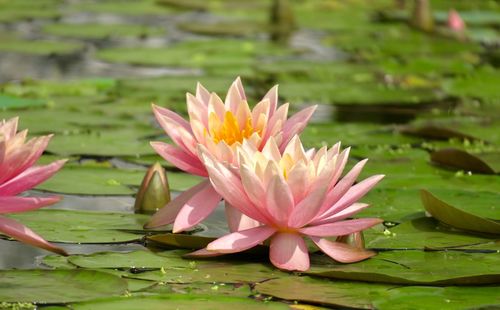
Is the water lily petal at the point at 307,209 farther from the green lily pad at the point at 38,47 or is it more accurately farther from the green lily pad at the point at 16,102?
the green lily pad at the point at 38,47

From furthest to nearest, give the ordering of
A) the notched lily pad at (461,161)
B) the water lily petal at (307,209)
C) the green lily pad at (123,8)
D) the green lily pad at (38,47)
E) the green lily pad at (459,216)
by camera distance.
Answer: the green lily pad at (123,8)
the green lily pad at (38,47)
the notched lily pad at (461,161)
the green lily pad at (459,216)
the water lily petal at (307,209)

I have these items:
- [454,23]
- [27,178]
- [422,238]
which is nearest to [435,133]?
[422,238]

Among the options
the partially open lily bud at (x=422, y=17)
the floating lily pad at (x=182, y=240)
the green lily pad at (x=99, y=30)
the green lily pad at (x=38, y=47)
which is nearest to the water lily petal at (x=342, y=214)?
the floating lily pad at (x=182, y=240)

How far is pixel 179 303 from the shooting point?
2.35 m

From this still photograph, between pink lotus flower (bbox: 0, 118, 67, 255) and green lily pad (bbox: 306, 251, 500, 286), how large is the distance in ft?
2.04

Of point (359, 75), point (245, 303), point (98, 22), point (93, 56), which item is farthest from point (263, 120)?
point (98, 22)

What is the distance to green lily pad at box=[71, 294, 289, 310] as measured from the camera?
231cm

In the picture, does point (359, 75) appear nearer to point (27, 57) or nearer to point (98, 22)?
point (27, 57)

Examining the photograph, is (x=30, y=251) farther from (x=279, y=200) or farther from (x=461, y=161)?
(x=461, y=161)

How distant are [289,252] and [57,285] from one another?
548mm

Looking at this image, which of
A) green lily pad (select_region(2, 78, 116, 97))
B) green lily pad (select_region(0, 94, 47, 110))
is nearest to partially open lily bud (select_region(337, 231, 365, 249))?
green lily pad (select_region(0, 94, 47, 110))

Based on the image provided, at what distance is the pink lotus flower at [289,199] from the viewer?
2.63m

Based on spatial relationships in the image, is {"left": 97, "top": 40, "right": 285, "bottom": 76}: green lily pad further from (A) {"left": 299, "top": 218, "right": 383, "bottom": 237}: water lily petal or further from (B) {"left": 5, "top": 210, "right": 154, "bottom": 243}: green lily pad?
(A) {"left": 299, "top": 218, "right": 383, "bottom": 237}: water lily petal

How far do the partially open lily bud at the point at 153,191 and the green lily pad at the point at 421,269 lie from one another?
653 mm
